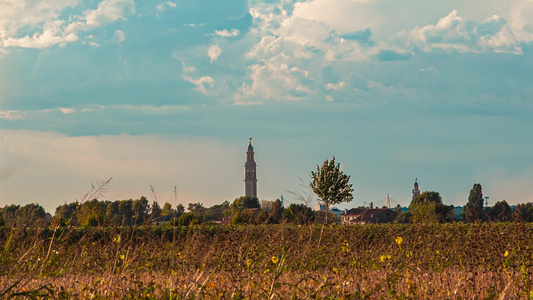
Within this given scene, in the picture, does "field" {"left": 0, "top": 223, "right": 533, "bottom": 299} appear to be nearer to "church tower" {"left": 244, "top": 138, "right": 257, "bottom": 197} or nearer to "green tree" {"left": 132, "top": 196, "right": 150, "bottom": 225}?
"green tree" {"left": 132, "top": 196, "right": 150, "bottom": 225}

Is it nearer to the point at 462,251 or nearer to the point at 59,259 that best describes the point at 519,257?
the point at 462,251

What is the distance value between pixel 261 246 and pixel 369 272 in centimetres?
310

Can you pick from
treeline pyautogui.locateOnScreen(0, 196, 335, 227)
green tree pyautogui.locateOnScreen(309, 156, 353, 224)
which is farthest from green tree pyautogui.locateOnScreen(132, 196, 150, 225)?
green tree pyautogui.locateOnScreen(309, 156, 353, 224)

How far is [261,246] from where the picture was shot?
400 inches

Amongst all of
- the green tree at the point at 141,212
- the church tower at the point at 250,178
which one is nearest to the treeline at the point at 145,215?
the green tree at the point at 141,212

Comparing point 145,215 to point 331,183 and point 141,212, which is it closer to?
point 141,212

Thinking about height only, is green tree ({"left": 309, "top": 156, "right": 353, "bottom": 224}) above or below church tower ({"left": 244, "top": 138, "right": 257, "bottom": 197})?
below

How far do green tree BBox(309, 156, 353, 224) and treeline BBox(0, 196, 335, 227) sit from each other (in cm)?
277

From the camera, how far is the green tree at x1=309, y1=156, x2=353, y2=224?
1384 inches

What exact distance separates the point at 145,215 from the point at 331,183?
25.6m

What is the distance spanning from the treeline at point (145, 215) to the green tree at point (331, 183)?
2767 millimetres

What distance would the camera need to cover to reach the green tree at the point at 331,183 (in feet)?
115

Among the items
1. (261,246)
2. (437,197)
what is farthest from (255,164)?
(261,246)

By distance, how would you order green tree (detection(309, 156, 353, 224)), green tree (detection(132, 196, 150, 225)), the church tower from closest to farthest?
green tree (detection(132, 196, 150, 225)) < green tree (detection(309, 156, 353, 224)) < the church tower
